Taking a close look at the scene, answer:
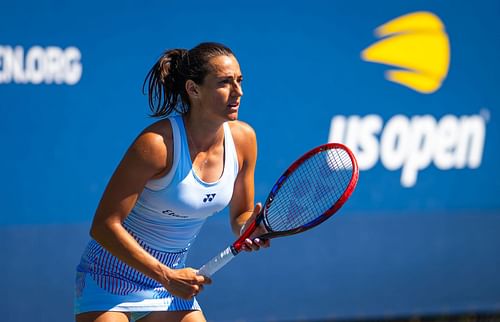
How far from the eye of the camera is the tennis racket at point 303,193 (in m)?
3.25

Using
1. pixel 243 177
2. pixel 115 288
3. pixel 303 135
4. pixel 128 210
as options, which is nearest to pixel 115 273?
pixel 115 288

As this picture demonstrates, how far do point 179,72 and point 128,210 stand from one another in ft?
1.74

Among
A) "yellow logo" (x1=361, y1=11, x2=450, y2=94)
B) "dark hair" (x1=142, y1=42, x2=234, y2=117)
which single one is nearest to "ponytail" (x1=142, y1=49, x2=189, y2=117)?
"dark hair" (x1=142, y1=42, x2=234, y2=117)

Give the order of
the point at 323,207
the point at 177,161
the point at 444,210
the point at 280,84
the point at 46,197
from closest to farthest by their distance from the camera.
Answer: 1. the point at 177,161
2. the point at 323,207
3. the point at 46,197
4. the point at 280,84
5. the point at 444,210

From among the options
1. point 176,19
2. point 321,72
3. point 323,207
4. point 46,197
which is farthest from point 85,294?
point 321,72

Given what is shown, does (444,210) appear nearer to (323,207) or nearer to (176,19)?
(176,19)

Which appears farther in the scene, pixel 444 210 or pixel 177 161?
pixel 444 210

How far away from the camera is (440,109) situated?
5.74 meters

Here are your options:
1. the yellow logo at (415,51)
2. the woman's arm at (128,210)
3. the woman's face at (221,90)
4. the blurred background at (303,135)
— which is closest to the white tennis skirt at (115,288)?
the woman's arm at (128,210)

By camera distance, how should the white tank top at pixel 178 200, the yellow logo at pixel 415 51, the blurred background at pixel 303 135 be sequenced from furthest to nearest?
the yellow logo at pixel 415 51, the blurred background at pixel 303 135, the white tank top at pixel 178 200

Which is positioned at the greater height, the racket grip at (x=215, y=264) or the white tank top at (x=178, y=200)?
the white tank top at (x=178, y=200)

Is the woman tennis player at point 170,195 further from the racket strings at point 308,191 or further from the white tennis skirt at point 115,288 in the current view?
the racket strings at point 308,191

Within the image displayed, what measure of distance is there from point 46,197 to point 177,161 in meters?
1.93

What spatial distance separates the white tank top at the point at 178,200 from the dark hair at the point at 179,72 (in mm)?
104
